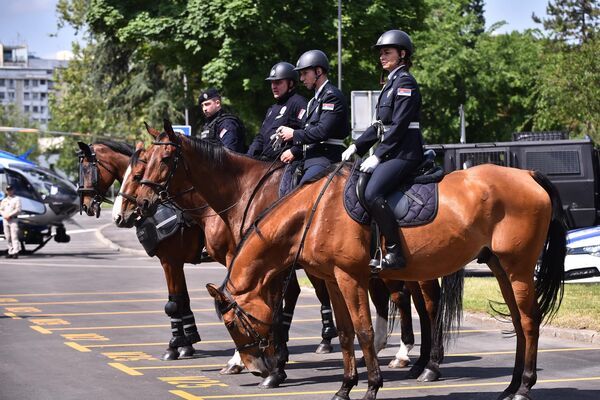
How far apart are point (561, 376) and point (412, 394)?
1.68 m

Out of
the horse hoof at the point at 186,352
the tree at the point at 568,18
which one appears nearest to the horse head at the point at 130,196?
the horse hoof at the point at 186,352

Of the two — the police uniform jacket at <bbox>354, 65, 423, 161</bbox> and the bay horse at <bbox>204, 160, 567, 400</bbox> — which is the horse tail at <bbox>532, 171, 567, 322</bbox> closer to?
the bay horse at <bbox>204, 160, 567, 400</bbox>

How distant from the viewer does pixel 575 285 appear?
18734 mm

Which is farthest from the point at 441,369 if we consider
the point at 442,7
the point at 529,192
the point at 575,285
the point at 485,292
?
the point at 442,7

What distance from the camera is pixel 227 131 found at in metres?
12.1

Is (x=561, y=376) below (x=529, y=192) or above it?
below

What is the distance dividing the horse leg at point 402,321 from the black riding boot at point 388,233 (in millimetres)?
2366

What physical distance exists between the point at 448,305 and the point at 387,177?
5.92 feet

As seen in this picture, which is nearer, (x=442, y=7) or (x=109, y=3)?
(x=109, y=3)

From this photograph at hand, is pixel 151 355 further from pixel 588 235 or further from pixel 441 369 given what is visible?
pixel 588 235

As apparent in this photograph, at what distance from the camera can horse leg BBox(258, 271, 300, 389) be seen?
10242 millimetres

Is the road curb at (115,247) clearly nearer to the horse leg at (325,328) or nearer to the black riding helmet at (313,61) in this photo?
the horse leg at (325,328)

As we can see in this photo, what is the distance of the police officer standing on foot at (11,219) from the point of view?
105 feet

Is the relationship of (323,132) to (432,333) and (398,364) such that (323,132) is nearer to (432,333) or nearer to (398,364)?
(432,333)
